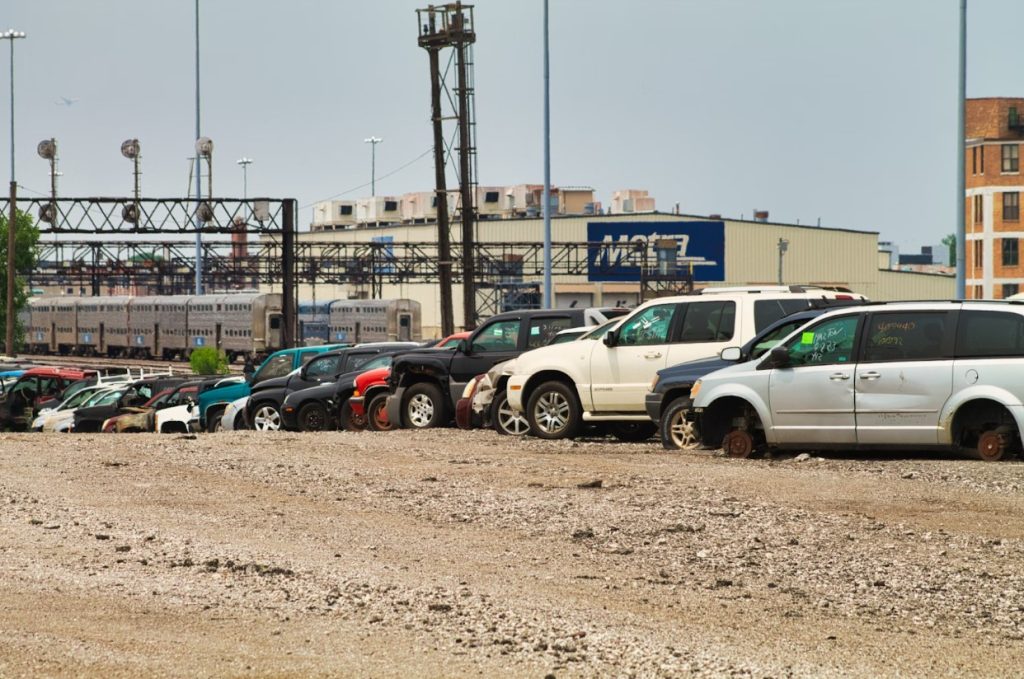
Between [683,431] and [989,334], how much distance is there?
4143 millimetres

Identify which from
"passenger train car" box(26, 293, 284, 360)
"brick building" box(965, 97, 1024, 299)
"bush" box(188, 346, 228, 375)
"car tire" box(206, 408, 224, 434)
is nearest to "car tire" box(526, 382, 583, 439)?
"car tire" box(206, 408, 224, 434)

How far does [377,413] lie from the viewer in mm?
26266

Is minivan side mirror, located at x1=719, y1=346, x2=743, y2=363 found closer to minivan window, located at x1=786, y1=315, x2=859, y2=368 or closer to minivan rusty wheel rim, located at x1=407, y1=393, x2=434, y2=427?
minivan window, located at x1=786, y1=315, x2=859, y2=368

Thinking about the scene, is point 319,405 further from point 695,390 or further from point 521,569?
point 521,569

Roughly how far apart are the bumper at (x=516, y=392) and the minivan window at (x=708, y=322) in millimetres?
2342

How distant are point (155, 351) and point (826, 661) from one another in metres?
81.5

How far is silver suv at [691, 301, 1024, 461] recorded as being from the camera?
16.1m

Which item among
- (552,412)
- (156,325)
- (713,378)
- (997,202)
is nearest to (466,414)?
(552,412)

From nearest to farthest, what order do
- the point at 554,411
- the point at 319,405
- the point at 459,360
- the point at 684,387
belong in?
the point at 684,387 < the point at 554,411 < the point at 459,360 < the point at 319,405

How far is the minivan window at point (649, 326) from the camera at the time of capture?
808 inches

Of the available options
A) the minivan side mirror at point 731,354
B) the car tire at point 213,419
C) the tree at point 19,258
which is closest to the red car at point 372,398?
the car tire at point 213,419

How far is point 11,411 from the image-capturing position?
135ft

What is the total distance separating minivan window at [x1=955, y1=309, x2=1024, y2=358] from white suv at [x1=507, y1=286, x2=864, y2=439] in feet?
11.2

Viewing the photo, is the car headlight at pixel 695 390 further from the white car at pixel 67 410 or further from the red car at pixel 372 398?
the white car at pixel 67 410
